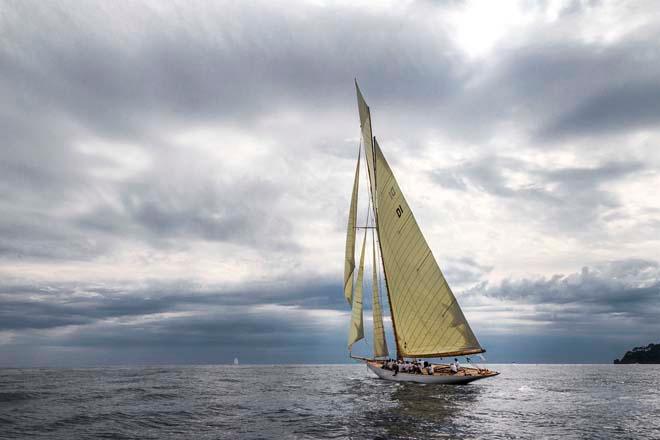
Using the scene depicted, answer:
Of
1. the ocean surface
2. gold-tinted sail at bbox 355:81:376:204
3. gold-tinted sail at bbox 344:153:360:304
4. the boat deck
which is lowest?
the ocean surface

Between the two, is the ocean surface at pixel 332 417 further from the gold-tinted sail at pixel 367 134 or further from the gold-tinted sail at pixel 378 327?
the gold-tinted sail at pixel 367 134

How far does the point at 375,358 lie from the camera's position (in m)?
72.8

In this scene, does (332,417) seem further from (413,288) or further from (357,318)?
(357,318)

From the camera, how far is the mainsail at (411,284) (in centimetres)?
5725

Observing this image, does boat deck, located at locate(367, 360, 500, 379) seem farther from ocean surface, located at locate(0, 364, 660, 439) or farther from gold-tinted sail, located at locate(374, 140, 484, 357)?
gold-tinted sail, located at locate(374, 140, 484, 357)

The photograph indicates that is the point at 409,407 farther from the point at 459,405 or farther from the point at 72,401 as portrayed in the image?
the point at 72,401

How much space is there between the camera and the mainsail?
188ft

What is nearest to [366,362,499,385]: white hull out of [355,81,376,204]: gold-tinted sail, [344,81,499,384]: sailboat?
[344,81,499,384]: sailboat

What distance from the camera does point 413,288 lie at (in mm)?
58375

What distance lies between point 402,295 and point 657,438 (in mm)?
30674

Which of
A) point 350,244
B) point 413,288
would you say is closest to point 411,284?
point 413,288

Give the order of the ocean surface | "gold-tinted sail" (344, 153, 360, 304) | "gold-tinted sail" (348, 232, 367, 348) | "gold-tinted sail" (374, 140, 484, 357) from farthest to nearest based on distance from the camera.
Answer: "gold-tinted sail" (348, 232, 367, 348) < "gold-tinted sail" (344, 153, 360, 304) < "gold-tinted sail" (374, 140, 484, 357) < the ocean surface

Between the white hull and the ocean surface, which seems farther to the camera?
the white hull

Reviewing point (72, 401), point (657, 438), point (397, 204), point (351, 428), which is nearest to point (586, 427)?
point (657, 438)
